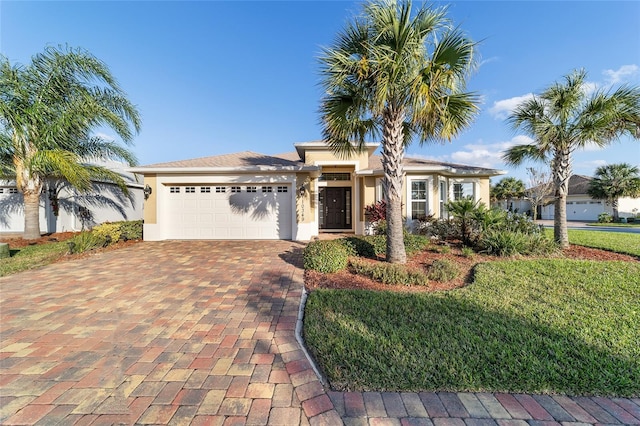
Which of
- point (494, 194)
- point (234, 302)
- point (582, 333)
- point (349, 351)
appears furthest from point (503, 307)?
point (494, 194)

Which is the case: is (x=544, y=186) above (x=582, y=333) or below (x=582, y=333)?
above

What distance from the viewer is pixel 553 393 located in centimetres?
238

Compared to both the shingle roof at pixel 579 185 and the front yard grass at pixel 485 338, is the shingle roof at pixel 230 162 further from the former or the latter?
the shingle roof at pixel 579 185

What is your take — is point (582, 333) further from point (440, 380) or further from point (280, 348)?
point (280, 348)

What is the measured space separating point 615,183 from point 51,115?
40099mm

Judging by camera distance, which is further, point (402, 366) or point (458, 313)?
point (458, 313)

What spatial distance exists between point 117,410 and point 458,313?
4.34 meters

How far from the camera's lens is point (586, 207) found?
27.5 meters

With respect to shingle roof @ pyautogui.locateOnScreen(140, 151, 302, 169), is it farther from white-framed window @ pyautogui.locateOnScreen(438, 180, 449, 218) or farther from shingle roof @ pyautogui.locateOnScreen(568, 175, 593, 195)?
shingle roof @ pyautogui.locateOnScreen(568, 175, 593, 195)

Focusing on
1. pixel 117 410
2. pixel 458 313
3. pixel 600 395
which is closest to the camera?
pixel 117 410

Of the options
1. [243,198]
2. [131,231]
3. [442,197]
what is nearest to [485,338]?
[442,197]

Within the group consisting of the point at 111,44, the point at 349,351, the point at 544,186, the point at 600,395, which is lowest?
the point at 600,395

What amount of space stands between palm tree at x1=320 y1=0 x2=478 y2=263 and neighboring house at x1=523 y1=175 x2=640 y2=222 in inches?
1064

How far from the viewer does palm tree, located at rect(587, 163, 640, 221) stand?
22.4 m
